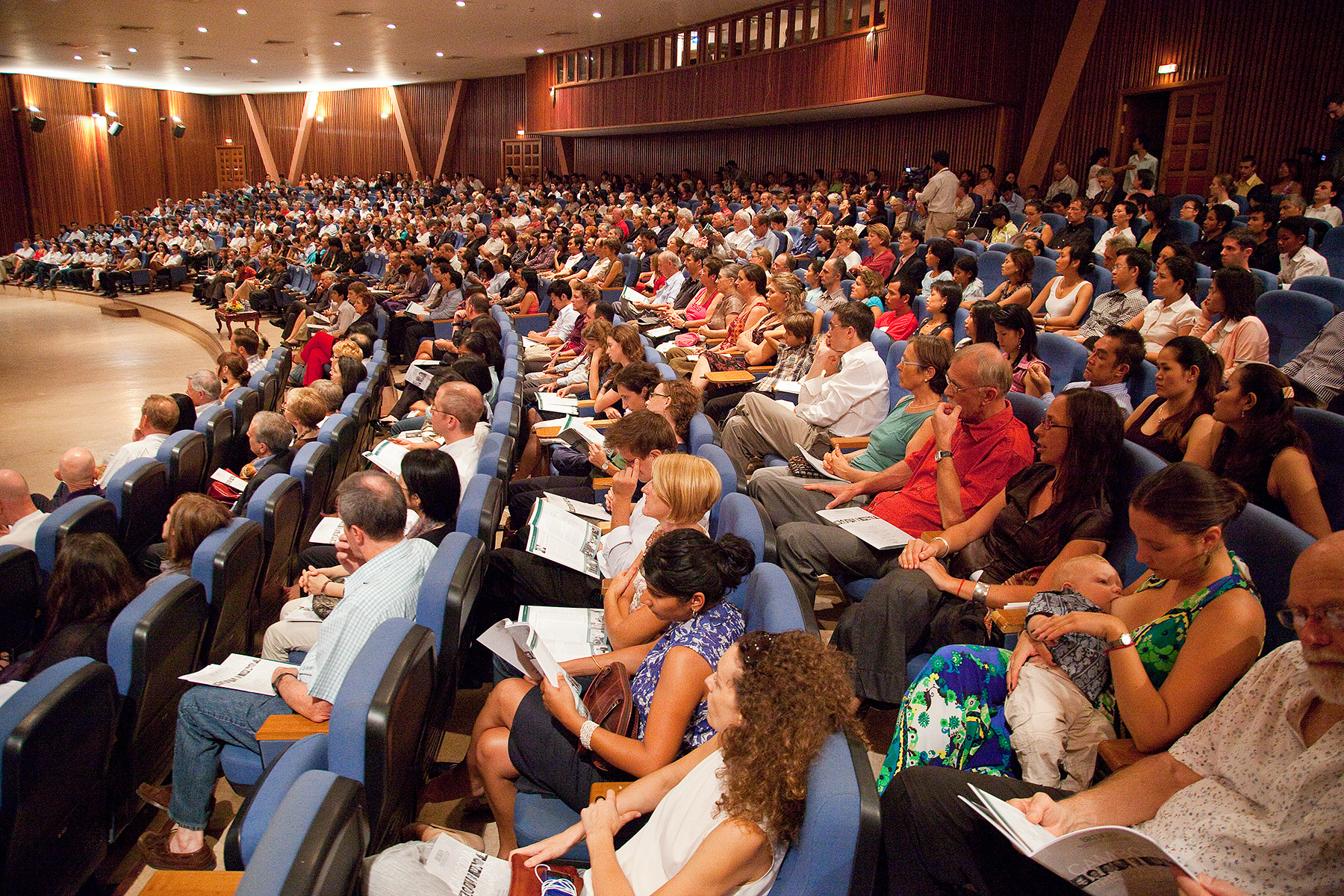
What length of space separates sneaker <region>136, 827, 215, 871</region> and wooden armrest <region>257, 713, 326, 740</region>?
543 mm

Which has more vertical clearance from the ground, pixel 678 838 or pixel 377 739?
pixel 377 739

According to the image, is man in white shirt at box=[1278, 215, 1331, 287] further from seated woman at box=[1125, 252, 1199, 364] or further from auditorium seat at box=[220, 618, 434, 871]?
auditorium seat at box=[220, 618, 434, 871]

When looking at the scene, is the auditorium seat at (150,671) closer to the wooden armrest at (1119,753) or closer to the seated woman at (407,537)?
the seated woman at (407,537)

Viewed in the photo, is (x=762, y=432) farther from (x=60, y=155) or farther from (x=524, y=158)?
(x=60, y=155)

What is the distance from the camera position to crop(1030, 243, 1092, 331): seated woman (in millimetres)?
4957

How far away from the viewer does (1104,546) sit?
2.09 meters

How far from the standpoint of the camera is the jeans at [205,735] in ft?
6.51

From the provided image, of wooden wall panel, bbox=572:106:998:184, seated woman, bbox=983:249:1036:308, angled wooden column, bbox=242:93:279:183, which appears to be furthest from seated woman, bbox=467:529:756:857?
angled wooden column, bbox=242:93:279:183

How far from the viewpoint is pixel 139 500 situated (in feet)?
10.6

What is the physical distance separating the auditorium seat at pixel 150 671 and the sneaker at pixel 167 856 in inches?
3.4

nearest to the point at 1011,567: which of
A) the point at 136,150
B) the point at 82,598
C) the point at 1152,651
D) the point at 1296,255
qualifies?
the point at 1152,651

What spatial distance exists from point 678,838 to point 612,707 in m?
0.37

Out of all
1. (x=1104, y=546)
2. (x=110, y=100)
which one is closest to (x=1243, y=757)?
(x=1104, y=546)

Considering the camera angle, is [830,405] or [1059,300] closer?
[830,405]
